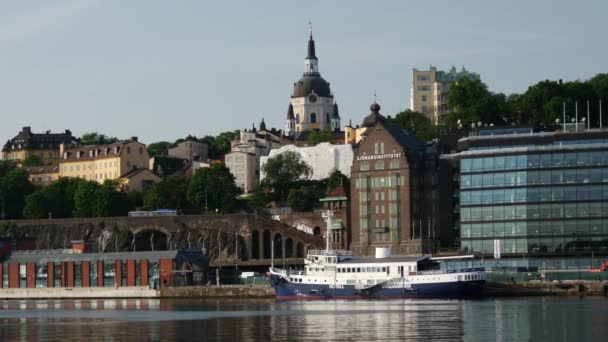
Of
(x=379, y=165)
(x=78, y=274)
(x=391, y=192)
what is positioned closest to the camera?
(x=78, y=274)

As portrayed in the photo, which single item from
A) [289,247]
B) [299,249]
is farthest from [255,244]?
[299,249]

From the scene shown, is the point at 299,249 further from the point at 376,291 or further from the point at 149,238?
the point at 376,291

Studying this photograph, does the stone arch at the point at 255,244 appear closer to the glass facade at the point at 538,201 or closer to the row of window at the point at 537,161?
the glass facade at the point at 538,201

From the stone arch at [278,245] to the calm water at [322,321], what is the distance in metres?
51.7

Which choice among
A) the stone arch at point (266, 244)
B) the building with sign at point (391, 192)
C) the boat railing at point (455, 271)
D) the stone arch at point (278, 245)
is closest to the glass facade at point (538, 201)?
the building with sign at point (391, 192)

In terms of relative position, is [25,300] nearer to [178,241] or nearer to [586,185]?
[178,241]

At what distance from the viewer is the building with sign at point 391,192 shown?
170 metres

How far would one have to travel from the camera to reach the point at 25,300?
162375mm

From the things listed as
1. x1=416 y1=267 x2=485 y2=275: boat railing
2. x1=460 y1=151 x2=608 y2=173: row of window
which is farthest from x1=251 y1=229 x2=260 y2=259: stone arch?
x1=416 y1=267 x2=485 y2=275: boat railing

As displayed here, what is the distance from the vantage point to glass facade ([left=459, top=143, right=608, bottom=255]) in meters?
154

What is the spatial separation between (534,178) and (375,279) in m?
26.8

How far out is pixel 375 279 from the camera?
5463 inches

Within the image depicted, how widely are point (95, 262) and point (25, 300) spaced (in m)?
8.81

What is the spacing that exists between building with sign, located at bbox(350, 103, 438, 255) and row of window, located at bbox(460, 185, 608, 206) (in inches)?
364
